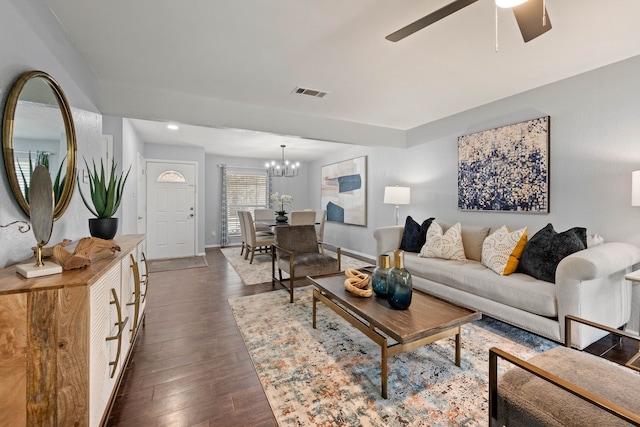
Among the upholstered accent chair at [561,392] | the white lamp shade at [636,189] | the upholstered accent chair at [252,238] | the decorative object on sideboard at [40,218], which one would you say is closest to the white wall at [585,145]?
the white lamp shade at [636,189]

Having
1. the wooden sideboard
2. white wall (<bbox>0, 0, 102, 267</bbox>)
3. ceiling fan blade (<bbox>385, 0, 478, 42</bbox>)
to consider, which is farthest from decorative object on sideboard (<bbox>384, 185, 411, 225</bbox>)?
the wooden sideboard

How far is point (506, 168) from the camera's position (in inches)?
129

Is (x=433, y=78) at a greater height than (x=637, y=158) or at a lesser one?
greater

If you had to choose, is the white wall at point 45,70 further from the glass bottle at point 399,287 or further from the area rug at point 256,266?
the area rug at point 256,266

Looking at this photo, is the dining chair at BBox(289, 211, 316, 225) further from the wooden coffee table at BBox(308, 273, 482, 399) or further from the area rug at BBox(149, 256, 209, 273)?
the wooden coffee table at BBox(308, 273, 482, 399)

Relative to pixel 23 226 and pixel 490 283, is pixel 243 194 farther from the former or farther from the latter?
pixel 490 283

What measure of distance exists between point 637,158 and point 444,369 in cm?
251

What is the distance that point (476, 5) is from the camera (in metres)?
1.74

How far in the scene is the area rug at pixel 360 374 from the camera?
5.01ft

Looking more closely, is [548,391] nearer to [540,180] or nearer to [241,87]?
[540,180]

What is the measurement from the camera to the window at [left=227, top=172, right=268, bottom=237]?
7238 mm

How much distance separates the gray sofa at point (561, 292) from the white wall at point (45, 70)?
331 cm

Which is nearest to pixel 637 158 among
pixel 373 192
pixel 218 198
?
pixel 373 192

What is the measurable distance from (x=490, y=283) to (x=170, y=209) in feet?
19.5
